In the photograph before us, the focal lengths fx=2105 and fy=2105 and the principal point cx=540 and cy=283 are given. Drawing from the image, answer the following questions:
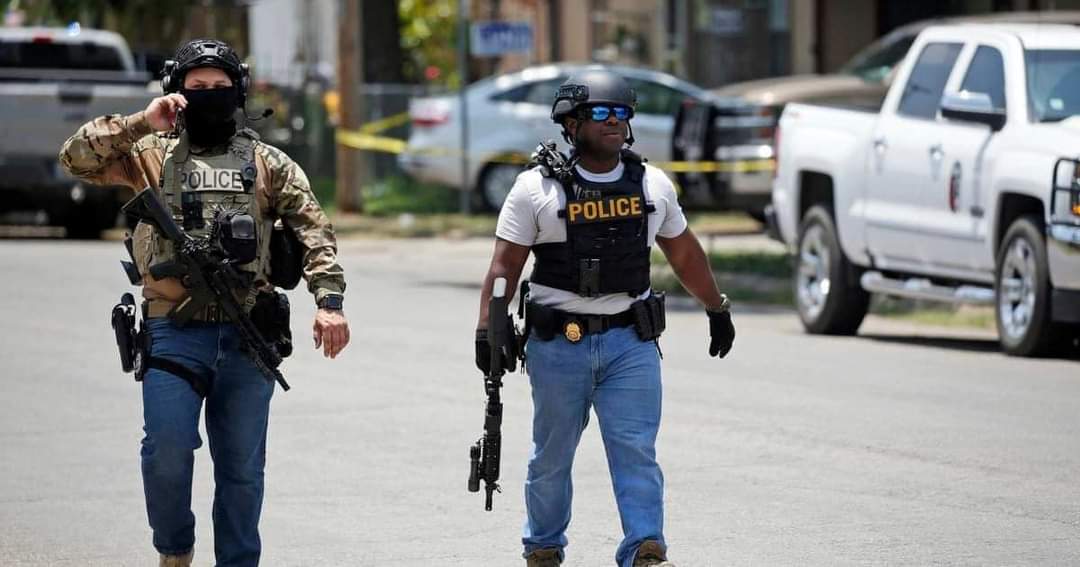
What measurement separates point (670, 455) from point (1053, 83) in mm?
4768

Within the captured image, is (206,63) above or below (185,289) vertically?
above

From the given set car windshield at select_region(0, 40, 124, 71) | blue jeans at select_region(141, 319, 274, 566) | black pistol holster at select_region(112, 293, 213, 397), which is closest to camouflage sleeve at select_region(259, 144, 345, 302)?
blue jeans at select_region(141, 319, 274, 566)

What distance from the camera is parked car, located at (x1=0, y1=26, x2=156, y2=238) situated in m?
21.7

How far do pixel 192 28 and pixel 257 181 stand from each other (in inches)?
1317

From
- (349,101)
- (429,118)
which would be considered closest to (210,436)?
(429,118)

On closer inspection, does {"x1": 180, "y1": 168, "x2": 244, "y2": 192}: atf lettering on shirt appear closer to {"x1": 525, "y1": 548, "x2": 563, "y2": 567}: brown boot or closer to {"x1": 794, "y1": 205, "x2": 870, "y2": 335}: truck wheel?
{"x1": 525, "y1": 548, "x2": 563, "y2": 567}: brown boot

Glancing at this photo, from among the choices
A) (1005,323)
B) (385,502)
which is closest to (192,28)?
(1005,323)

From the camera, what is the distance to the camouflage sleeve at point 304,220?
20.8ft

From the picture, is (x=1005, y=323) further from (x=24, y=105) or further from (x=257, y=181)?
(x=24, y=105)

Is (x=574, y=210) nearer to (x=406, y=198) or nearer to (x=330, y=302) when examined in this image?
(x=330, y=302)

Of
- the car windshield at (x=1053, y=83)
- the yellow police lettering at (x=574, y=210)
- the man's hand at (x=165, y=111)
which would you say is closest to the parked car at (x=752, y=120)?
the car windshield at (x=1053, y=83)

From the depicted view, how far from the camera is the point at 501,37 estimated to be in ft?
84.8

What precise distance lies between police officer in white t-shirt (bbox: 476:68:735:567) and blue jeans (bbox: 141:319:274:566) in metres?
0.76

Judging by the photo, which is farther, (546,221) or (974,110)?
A: (974,110)
